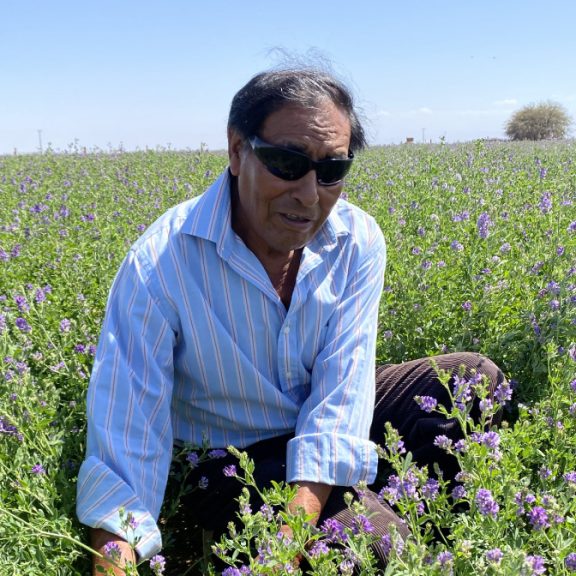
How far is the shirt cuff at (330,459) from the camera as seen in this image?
6.54ft

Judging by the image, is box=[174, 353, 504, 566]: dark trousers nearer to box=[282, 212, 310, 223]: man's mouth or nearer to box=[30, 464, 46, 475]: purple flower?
box=[30, 464, 46, 475]: purple flower

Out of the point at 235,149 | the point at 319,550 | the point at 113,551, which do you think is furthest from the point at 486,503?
the point at 235,149

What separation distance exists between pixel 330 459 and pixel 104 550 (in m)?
0.66

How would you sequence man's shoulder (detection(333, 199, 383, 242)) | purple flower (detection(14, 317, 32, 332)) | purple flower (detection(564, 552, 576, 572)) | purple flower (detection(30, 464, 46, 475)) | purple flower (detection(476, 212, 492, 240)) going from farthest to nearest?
1. purple flower (detection(476, 212, 492, 240))
2. purple flower (detection(14, 317, 32, 332))
3. man's shoulder (detection(333, 199, 383, 242))
4. purple flower (detection(30, 464, 46, 475))
5. purple flower (detection(564, 552, 576, 572))

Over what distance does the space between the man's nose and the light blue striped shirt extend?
24cm

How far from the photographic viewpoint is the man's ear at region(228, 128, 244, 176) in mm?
2067

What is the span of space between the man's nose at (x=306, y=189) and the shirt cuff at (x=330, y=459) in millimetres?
668

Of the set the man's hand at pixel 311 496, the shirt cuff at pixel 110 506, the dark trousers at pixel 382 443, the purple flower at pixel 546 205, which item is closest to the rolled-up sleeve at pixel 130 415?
the shirt cuff at pixel 110 506

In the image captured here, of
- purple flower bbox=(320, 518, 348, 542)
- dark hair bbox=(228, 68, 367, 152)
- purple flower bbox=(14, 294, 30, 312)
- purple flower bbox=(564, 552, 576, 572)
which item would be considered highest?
dark hair bbox=(228, 68, 367, 152)

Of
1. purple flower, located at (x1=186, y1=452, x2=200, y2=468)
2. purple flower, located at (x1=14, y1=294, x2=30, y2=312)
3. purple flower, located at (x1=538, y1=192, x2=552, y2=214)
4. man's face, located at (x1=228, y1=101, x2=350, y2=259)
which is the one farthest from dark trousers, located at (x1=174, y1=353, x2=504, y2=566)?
purple flower, located at (x1=538, y1=192, x2=552, y2=214)

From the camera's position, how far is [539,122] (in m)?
28.0

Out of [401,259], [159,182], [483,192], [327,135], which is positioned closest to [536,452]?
[327,135]

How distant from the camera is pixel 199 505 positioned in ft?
7.36

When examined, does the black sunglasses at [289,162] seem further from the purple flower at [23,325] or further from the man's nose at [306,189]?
the purple flower at [23,325]
